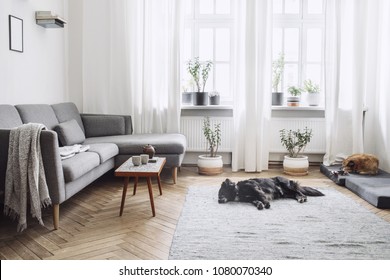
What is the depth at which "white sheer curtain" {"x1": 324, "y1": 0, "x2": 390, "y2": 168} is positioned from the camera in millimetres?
4805

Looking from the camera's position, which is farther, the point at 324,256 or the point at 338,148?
the point at 338,148

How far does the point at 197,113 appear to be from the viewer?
514cm

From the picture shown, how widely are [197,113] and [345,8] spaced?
226cm

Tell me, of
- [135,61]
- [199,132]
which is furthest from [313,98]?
[135,61]

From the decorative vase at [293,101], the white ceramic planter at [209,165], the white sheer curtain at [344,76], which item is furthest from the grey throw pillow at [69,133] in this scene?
the white sheer curtain at [344,76]

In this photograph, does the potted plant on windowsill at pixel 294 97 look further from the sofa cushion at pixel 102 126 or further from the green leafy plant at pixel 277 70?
the sofa cushion at pixel 102 126

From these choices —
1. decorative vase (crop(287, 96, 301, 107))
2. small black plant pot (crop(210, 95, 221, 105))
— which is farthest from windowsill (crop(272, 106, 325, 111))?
small black plant pot (crop(210, 95, 221, 105))

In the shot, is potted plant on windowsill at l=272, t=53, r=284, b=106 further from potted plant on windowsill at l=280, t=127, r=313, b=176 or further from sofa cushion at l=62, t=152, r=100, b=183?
sofa cushion at l=62, t=152, r=100, b=183

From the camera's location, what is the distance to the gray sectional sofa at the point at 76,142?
268 cm

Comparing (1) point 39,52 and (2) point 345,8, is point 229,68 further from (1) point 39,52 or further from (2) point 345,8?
(1) point 39,52

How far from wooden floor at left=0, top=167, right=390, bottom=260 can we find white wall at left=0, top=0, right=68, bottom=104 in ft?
3.82

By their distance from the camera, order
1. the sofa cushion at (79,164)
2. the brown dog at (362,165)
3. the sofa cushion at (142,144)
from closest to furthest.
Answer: the sofa cushion at (79,164) → the sofa cushion at (142,144) → the brown dog at (362,165)

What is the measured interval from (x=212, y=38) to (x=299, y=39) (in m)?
1.17
